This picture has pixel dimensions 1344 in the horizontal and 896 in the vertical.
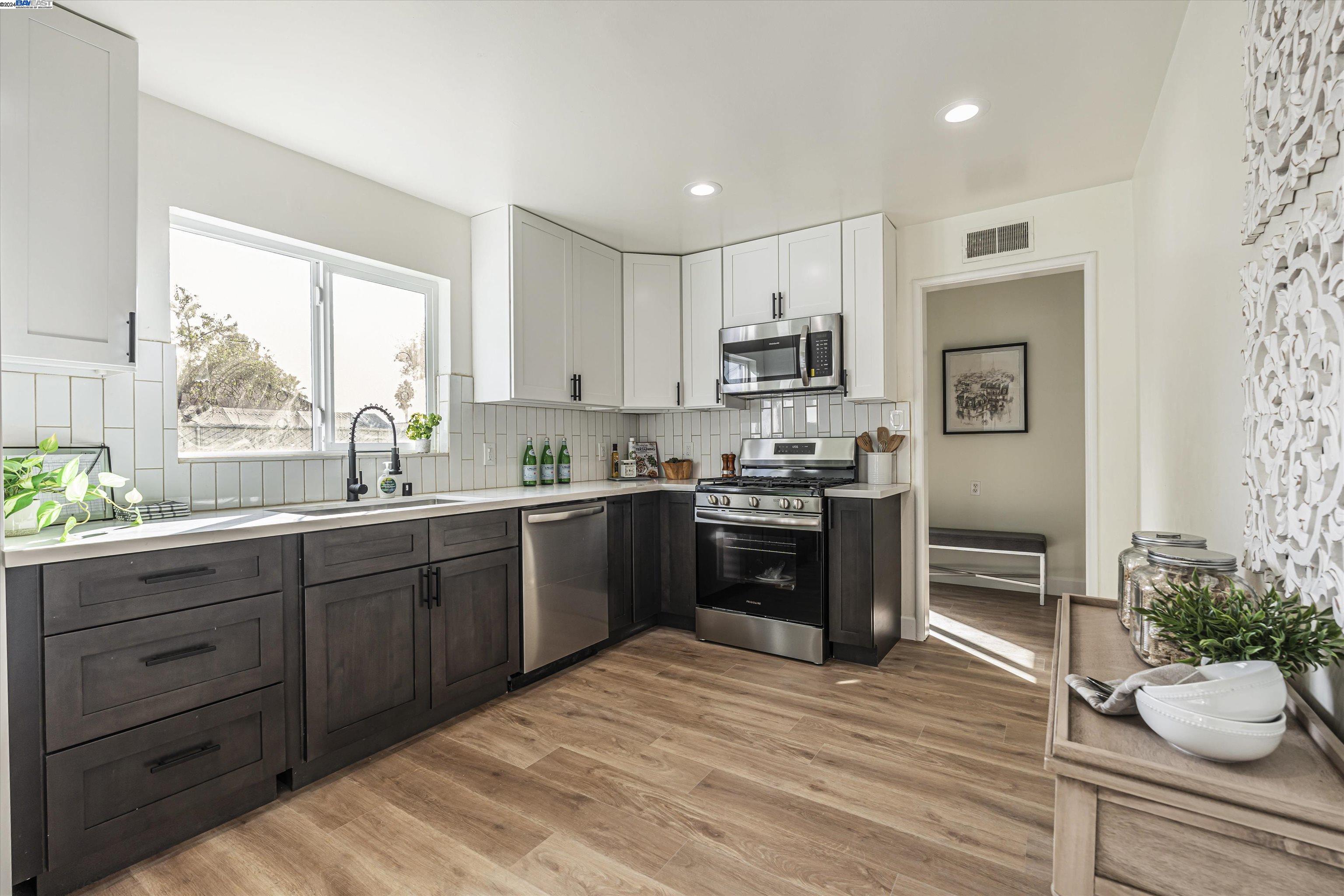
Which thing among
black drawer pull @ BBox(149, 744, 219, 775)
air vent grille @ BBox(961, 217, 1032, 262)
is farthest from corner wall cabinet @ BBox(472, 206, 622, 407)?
air vent grille @ BBox(961, 217, 1032, 262)

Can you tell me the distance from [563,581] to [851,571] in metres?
1.50

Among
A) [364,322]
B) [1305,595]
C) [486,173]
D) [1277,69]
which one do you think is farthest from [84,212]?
[1305,595]

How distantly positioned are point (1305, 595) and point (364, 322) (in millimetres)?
3365

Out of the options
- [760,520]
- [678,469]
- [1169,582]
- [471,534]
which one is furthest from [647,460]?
[1169,582]

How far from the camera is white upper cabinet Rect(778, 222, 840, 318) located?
140 inches

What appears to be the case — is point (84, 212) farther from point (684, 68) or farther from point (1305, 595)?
point (1305, 595)

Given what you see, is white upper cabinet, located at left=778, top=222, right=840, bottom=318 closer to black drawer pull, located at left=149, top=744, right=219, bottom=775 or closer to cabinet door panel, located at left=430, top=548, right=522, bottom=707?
cabinet door panel, located at left=430, top=548, right=522, bottom=707

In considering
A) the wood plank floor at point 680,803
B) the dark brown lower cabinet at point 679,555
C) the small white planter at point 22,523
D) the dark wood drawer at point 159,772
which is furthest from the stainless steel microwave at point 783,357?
the small white planter at point 22,523

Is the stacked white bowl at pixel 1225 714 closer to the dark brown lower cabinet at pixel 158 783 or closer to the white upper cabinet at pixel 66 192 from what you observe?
the dark brown lower cabinet at pixel 158 783

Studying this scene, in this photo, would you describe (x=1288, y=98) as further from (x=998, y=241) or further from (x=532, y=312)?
(x=532, y=312)

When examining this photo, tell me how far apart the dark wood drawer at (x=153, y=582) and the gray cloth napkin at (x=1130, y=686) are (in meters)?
2.17

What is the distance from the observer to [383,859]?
1.70 meters

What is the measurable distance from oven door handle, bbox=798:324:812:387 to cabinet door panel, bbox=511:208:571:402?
1.37 meters

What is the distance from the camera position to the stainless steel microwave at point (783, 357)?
3504 millimetres
